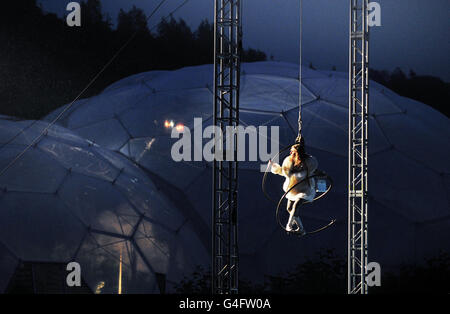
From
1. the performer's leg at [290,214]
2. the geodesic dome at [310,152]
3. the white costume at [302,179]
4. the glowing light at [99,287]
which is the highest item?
the geodesic dome at [310,152]

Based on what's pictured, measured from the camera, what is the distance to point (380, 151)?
17.2 metres

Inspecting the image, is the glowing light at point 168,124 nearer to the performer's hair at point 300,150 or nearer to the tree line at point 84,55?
the performer's hair at point 300,150

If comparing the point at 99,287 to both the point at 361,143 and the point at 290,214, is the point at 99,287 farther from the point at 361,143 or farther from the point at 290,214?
the point at 361,143

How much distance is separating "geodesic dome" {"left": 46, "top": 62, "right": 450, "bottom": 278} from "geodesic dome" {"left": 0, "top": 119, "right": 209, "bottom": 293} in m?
1.39

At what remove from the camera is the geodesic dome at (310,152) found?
1599 centimetres

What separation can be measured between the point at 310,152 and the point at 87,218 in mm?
6304

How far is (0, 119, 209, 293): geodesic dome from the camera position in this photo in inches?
512

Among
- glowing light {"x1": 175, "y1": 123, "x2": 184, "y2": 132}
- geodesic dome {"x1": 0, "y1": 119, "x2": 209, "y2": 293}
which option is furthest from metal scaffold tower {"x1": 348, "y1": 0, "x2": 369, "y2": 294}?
glowing light {"x1": 175, "y1": 123, "x2": 184, "y2": 132}

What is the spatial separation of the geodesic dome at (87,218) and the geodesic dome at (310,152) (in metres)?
1.39

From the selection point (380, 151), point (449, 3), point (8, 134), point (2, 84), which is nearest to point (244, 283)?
point (380, 151)

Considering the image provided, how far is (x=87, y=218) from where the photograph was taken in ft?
45.2

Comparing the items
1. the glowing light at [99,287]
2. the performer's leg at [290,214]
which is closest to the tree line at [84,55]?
the glowing light at [99,287]

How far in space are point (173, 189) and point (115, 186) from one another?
219 centimetres

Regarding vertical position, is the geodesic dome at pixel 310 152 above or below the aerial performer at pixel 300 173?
above
